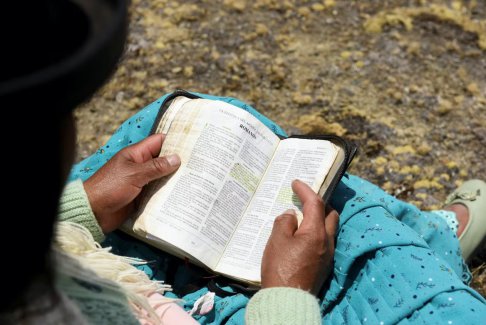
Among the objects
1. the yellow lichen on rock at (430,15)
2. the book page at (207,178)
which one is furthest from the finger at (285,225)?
the yellow lichen on rock at (430,15)

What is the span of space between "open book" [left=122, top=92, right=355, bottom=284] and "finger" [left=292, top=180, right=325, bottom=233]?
0.11ft

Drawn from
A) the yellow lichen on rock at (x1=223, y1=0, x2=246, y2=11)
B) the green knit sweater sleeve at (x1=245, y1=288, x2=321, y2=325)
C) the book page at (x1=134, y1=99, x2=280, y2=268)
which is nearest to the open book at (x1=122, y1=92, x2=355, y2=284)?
the book page at (x1=134, y1=99, x2=280, y2=268)

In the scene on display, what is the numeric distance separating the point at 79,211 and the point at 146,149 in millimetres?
195

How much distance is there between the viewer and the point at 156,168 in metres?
1.21

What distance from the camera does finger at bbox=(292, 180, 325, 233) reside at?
1.13m

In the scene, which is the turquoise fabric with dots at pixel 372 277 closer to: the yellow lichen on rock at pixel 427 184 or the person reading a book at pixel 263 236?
the person reading a book at pixel 263 236

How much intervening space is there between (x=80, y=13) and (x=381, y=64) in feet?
5.99

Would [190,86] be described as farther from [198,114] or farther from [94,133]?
[198,114]

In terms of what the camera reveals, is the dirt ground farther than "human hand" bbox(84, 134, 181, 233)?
Yes

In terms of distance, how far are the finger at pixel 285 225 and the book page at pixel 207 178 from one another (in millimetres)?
100

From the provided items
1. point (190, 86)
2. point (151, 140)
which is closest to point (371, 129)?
point (190, 86)

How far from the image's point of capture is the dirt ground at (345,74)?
1.93 metres

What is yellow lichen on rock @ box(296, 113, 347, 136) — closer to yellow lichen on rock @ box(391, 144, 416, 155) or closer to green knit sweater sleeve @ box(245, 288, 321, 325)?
yellow lichen on rock @ box(391, 144, 416, 155)

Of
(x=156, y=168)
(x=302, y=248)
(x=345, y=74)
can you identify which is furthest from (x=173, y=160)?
(x=345, y=74)
